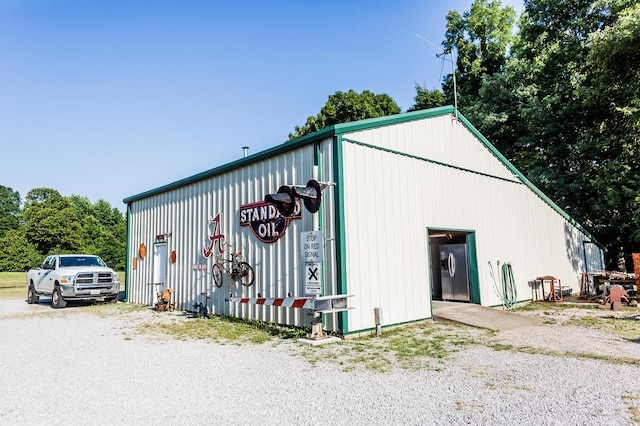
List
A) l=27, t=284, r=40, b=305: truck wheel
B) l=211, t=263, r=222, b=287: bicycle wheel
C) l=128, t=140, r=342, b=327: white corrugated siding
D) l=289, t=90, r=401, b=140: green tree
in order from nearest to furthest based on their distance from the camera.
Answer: l=128, t=140, r=342, b=327: white corrugated siding, l=211, t=263, r=222, b=287: bicycle wheel, l=27, t=284, r=40, b=305: truck wheel, l=289, t=90, r=401, b=140: green tree

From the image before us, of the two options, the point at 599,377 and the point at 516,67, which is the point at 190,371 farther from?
the point at 516,67

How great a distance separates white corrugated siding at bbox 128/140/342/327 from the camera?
945 centimetres

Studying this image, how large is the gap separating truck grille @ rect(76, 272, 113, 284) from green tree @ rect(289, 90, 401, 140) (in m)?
23.8

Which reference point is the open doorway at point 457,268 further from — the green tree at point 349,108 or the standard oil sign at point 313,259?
the green tree at point 349,108

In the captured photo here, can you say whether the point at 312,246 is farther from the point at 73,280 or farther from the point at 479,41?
the point at 479,41

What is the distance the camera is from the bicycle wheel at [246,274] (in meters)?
10.6

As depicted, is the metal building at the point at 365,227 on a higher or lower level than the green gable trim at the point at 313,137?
lower

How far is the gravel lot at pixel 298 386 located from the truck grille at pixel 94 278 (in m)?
6.29

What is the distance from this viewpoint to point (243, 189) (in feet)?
37.1

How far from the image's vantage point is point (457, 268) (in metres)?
13.4

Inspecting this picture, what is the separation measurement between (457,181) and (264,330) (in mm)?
7126

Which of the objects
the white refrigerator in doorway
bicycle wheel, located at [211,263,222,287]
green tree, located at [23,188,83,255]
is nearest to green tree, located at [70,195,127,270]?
green tree, located at [23,188,83,255]

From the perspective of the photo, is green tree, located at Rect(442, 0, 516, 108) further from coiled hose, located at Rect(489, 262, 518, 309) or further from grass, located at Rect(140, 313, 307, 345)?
grass, located at Rect(140, 313, 307, 345)

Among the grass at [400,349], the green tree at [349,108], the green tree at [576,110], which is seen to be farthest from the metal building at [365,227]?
the green tree at [349,108]
